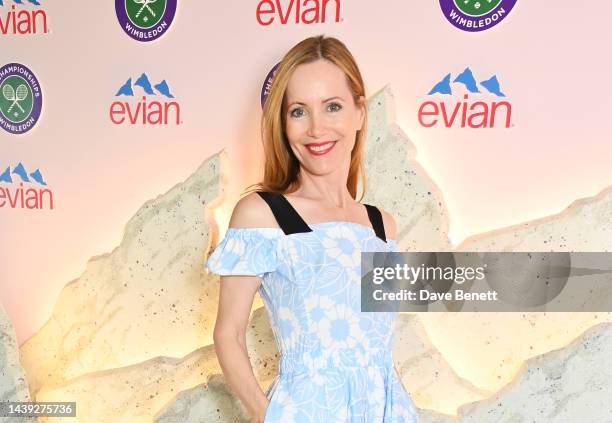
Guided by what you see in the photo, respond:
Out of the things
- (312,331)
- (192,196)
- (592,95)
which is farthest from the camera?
(192,196)

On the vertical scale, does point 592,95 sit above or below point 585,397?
above

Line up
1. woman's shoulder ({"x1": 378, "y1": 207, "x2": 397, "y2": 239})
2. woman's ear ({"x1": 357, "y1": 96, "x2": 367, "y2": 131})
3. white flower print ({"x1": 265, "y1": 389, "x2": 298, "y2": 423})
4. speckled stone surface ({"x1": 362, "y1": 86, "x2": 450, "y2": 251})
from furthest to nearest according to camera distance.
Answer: speckled stone surface ({"x1": 362, "y1": 86, "x2": 450, "y2": 251})
woman's shoulder ({"x1": 378, "y1": 207, "x2": 397, "y2": 239})
woman's ear ({"x1": 357, "y1": 96, "x2": 367, "y2": 131})
white flower print ({"x1": 265, "y1": 389, "x2": 298, "y2": 423})

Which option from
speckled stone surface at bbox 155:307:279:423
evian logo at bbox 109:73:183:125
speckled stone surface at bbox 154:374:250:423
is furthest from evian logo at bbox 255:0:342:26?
speckled stone surface at bbox 154:374:250:423

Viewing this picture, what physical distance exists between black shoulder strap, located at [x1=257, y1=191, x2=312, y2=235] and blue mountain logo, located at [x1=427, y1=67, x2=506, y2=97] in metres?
0.79

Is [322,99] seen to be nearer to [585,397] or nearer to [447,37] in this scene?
[447,37]

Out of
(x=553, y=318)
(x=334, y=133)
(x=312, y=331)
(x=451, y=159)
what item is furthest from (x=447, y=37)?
(x=312, y=331)

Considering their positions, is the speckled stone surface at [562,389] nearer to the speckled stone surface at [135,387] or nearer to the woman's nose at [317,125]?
the speckled stone surface at [135,387]

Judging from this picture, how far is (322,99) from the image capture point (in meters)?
1.45

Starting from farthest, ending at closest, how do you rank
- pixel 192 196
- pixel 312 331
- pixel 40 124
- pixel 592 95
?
pixel 40 124 → pixel 192 196 → pixel 592 95 → pixel 312 331

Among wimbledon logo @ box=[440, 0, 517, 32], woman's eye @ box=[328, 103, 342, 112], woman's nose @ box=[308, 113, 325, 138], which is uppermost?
wimbledon logo @ box=[440, 0, 517, 32]

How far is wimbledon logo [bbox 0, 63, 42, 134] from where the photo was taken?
2.42m

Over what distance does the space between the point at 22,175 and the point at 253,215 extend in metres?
1.44

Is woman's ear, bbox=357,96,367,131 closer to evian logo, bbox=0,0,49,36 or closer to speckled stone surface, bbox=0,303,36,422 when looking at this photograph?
evian logo, bbox=0,0,49,36

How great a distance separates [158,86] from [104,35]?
286 millimetres
